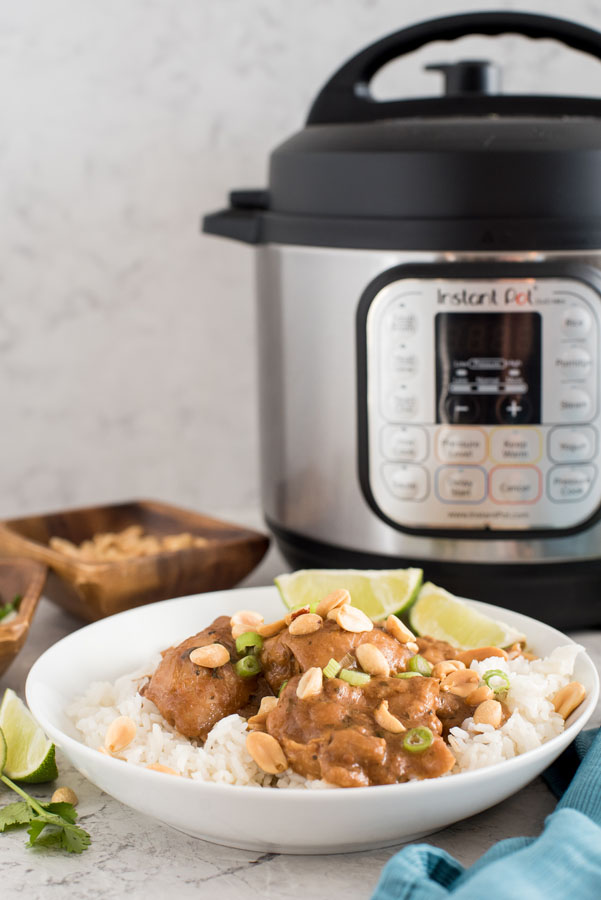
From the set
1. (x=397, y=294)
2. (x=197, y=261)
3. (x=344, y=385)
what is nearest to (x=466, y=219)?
(x=397, y=294)

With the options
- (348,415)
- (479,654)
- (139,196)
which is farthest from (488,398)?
(139,196)

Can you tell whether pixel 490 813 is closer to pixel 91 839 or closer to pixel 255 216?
pixel 91 839

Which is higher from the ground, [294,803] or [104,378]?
[104,378]

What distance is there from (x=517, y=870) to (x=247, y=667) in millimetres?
248

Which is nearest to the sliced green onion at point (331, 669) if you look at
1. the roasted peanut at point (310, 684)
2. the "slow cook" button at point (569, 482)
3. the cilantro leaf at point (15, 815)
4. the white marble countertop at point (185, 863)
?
the roasted peanut at point (310, 684)

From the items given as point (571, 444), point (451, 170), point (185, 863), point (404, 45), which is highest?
point (404, 45)

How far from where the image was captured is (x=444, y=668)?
28.8 inches

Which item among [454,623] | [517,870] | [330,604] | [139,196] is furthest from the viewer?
[139,196]

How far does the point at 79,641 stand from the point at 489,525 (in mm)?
375

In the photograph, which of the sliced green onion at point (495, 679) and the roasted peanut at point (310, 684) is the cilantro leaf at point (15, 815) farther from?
the sliced green onion at point (495, 679)

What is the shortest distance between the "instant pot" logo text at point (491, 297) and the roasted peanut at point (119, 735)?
452 mm

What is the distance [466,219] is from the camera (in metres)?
0.89

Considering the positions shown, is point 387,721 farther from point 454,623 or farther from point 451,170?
point 451,170

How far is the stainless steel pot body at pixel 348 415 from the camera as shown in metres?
0.91
